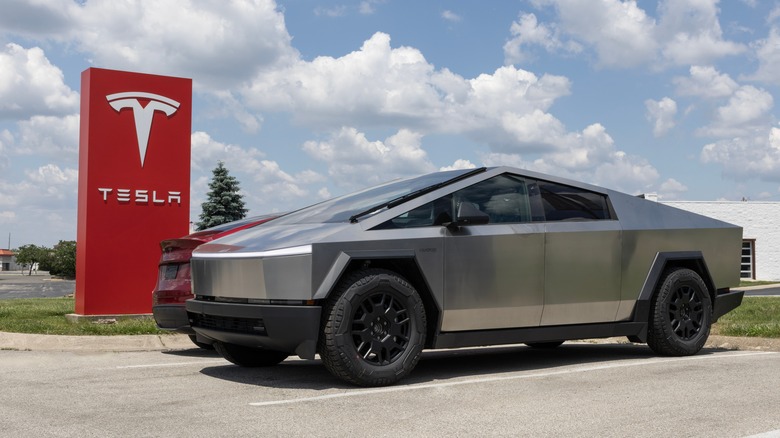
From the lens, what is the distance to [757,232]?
44.7m

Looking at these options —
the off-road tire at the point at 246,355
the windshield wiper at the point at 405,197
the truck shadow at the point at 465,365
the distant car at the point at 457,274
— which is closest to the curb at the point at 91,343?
the truck shadow at the point at 465,365

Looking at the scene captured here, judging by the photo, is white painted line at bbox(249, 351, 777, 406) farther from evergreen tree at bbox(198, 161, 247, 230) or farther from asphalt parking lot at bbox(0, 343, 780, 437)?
evergreen tree at bbox(198, 161, 247, 230)

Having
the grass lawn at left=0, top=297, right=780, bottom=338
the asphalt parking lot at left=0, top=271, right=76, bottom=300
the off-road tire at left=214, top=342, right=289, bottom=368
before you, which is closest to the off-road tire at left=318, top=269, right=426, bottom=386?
the off-road tire at left=214, top=342, right=289, bottom=368

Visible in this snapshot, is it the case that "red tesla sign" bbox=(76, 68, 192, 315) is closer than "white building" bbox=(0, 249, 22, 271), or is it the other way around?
"red tesla sign" bbox=(76, 68, 192, 315)

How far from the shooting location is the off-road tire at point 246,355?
6758 mm

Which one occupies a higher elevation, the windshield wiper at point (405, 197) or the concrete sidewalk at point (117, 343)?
the windshield wiper at point (405, 197)

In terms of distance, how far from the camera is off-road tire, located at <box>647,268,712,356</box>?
7.09 meters

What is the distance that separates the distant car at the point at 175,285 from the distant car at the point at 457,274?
2.97ft

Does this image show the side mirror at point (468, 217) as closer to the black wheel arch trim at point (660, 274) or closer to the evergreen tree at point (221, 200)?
the black wheel arch trim at point (660, 274)

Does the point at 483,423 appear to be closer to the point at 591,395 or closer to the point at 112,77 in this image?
the point at 591,395

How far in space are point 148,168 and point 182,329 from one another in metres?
5.86

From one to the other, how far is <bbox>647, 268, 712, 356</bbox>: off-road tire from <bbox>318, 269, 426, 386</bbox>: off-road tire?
2463 millimetres

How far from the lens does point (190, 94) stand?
13.2 m

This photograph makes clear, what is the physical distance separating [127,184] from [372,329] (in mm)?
8082
